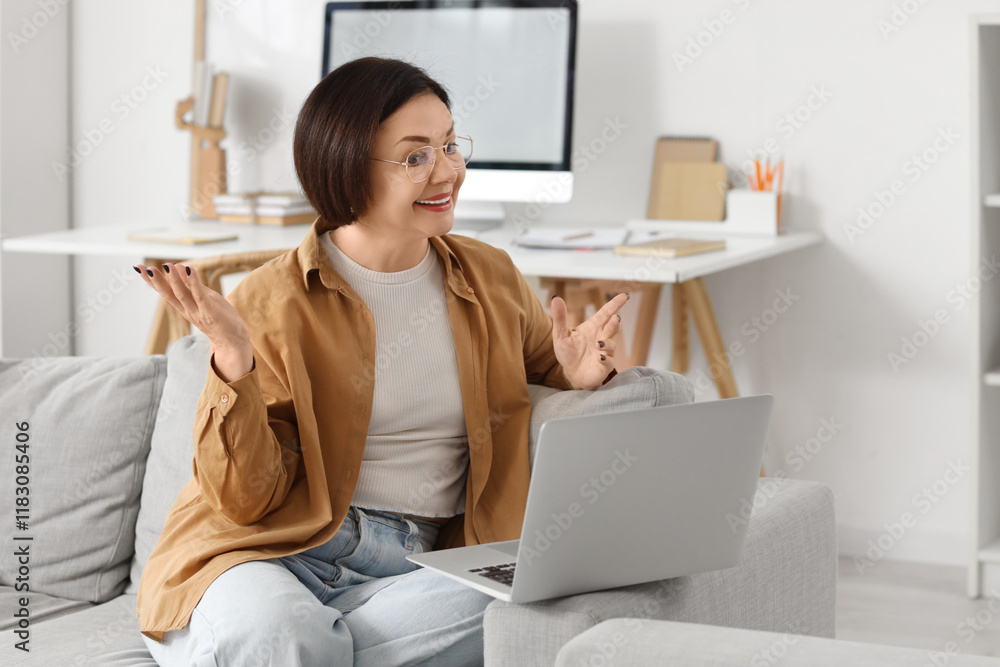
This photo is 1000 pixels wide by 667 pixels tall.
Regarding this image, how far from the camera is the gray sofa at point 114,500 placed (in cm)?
145

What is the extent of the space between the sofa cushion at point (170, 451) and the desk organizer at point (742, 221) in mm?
1394

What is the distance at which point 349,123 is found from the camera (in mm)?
1513

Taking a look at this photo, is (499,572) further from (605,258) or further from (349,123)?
(605,258)

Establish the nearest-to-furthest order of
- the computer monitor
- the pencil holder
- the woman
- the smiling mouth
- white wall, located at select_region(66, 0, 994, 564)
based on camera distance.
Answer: the woman → the smiling mouth → white wall, located at select_region(66, 0, 994, 564) → the computer monitor → the pencil holder

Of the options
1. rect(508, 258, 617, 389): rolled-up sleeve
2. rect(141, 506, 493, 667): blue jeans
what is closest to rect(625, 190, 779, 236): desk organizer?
rect(508, 258, 617, 389): rolled-up sleeve

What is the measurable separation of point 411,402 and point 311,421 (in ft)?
0.53

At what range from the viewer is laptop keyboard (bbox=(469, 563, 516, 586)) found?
1.18 meters

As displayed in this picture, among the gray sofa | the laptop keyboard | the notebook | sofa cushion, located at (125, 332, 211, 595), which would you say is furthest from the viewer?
the notebook

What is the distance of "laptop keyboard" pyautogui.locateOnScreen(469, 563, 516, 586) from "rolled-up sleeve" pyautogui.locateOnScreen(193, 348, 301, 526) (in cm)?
32

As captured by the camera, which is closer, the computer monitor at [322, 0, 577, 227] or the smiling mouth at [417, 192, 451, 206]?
the smiling mouth at [417, 192, 451, 206]

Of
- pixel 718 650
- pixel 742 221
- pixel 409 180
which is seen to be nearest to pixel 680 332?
pixel 742 221

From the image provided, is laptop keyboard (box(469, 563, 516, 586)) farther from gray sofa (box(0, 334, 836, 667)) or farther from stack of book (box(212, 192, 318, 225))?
stack of book (box(212, 192, 318, 225))

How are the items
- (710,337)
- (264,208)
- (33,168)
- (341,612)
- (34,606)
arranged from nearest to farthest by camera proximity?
(341,612)
(34,606)
(710,337)
(264,208)
(33,168)

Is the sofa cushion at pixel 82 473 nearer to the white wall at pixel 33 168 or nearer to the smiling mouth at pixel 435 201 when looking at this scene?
the smiling mouth at pixel 435 201
